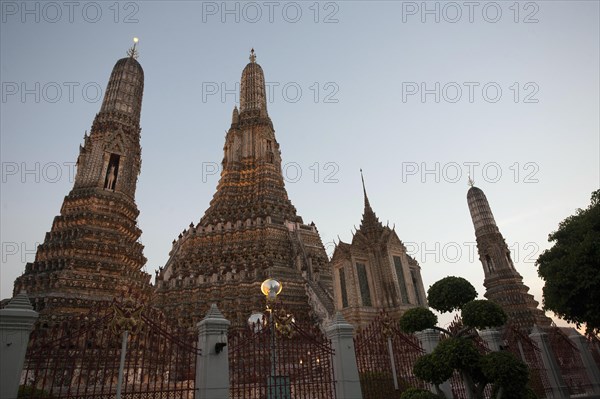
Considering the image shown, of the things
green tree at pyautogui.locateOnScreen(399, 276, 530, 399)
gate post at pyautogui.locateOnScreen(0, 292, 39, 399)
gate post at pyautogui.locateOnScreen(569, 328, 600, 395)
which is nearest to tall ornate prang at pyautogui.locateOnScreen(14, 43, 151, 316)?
gate post at pyautogui.locateOnScreen(0, 292, 39, 399)

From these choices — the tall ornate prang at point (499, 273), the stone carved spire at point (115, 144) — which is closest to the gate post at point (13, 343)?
the stone carved spire at point (115, 144)

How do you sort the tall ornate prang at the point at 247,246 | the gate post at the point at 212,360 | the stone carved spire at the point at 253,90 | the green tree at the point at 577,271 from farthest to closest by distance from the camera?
1. the stone carved spire at the point at 253,90
2. the tall ornate prang at the point at 247,246
3. the green tree at the point at 577,271
4. the gate post at the point at 212,360

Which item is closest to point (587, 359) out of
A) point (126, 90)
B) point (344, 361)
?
point (344, 361)

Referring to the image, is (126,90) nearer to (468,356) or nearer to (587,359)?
(468,356)

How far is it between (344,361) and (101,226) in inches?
951

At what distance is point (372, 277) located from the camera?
70.8ft

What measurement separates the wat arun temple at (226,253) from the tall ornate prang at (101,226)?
0.08 metres

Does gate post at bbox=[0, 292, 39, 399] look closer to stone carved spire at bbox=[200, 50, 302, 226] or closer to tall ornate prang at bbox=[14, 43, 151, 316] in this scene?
tall ornate prang at bbox=[14, 43, 151, 316]

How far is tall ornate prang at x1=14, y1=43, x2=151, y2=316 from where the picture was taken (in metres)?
23.4

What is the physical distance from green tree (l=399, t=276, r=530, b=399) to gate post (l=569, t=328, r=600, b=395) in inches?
385

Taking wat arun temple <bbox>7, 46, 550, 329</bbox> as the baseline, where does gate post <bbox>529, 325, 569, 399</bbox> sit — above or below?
below

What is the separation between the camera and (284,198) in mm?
44719

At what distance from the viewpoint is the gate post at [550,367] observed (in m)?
13.5

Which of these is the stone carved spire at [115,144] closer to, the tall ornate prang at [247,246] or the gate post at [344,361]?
the tall ornate prang at [247,246]
